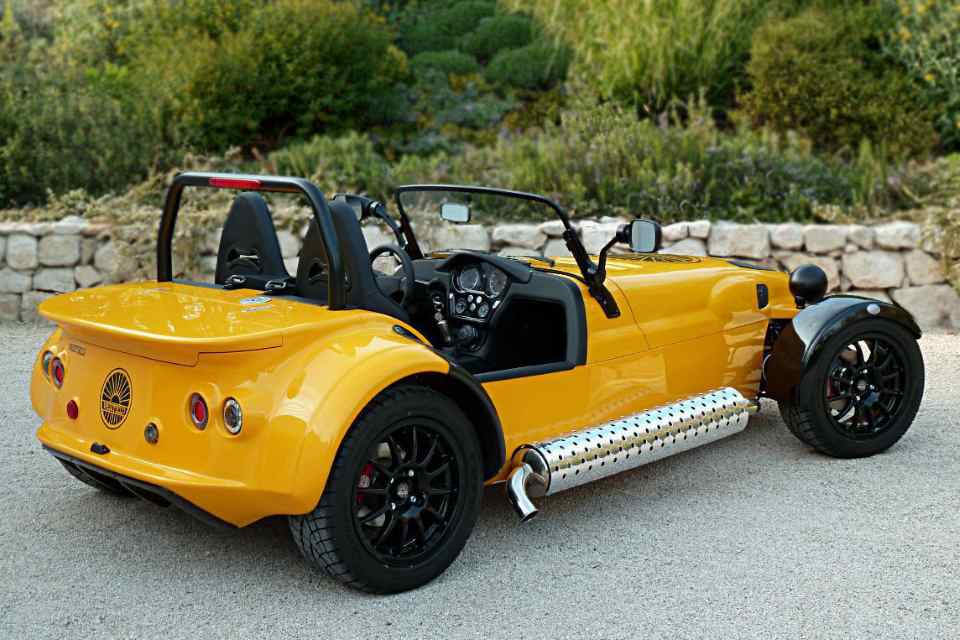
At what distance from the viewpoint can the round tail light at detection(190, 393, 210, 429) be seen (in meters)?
3.16

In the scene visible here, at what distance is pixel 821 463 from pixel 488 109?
24.1 feet

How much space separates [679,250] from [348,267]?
466 cm

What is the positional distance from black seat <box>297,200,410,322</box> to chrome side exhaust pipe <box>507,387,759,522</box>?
2.30ft

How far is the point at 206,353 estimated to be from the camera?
10.4 ft

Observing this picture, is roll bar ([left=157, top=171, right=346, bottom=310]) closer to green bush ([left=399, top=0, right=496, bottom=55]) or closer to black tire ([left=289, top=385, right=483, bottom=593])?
black tire ([left=289, top=385, right=483, bottom=593])

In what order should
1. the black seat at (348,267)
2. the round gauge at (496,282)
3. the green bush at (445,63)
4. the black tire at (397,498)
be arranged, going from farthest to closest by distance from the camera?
the green bush at (445,63) → the round gauge at (496,282) → the black seat at (348,267) → the black tire at (397,498)

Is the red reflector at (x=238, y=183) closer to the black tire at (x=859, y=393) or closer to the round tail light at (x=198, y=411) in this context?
the round tail light at (x=198, y=411)

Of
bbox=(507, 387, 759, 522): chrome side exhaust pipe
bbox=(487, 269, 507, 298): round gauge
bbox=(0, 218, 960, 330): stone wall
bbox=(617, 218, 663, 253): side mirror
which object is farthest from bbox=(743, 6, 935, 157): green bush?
bbox=(487, 269, 507, 298): round gauge

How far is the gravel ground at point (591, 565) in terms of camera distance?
318 centimetres

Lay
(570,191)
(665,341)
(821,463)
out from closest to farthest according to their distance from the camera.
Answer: (665,341) → (821,463) → (570,191)

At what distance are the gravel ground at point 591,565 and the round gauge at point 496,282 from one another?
0.82m

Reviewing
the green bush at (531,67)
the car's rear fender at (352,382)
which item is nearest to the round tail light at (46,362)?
the car's rear fender at (352,382)

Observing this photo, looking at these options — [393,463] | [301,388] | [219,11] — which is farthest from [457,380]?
[219,11]

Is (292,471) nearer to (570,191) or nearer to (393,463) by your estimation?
(393,463)
